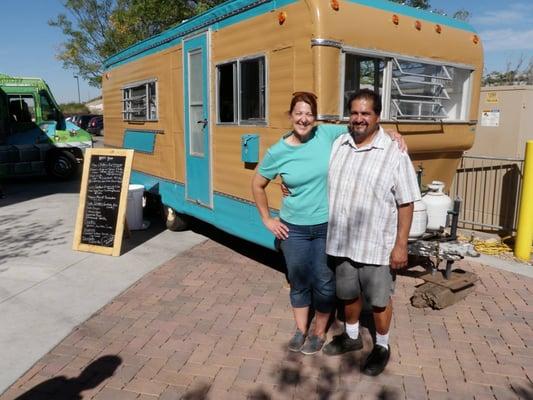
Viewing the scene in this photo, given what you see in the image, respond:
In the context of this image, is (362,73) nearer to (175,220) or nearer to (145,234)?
(175,220)

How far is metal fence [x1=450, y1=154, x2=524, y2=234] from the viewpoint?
652cm

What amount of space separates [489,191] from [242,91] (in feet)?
13.3

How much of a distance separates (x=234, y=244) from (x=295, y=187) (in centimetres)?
338

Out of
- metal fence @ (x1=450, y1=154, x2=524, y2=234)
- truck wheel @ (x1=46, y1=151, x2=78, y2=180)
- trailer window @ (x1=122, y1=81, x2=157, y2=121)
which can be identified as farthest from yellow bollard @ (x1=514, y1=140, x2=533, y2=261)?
truck wheel @ (x1=46, y1=151, x2=78, y2=180)

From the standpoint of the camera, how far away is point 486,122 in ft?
22.6

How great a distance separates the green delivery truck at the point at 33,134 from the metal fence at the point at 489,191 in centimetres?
1012

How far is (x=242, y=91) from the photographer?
4910 mm

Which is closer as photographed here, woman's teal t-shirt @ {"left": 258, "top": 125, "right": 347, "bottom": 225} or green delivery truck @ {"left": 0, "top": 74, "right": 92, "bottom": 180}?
woman's teal t-shirt @ {"left": 258, "top": 125, "right": 347, "bottom": 225}

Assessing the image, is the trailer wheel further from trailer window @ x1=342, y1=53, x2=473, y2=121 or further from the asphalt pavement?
trailer window @ x1=342, y1=53, x2=473, y2=121

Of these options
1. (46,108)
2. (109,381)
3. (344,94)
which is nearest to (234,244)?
(344,94)

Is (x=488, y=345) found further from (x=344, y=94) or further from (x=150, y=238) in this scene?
(x=150, y=238)

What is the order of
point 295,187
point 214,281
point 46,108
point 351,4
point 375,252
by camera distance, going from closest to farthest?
point 375,252 < point 295,187 < point 351,4 < point 214,281 < point 46,108

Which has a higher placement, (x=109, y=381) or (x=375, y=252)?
(x=375, y=252)

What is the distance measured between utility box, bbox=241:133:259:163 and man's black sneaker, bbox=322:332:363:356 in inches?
78.4
